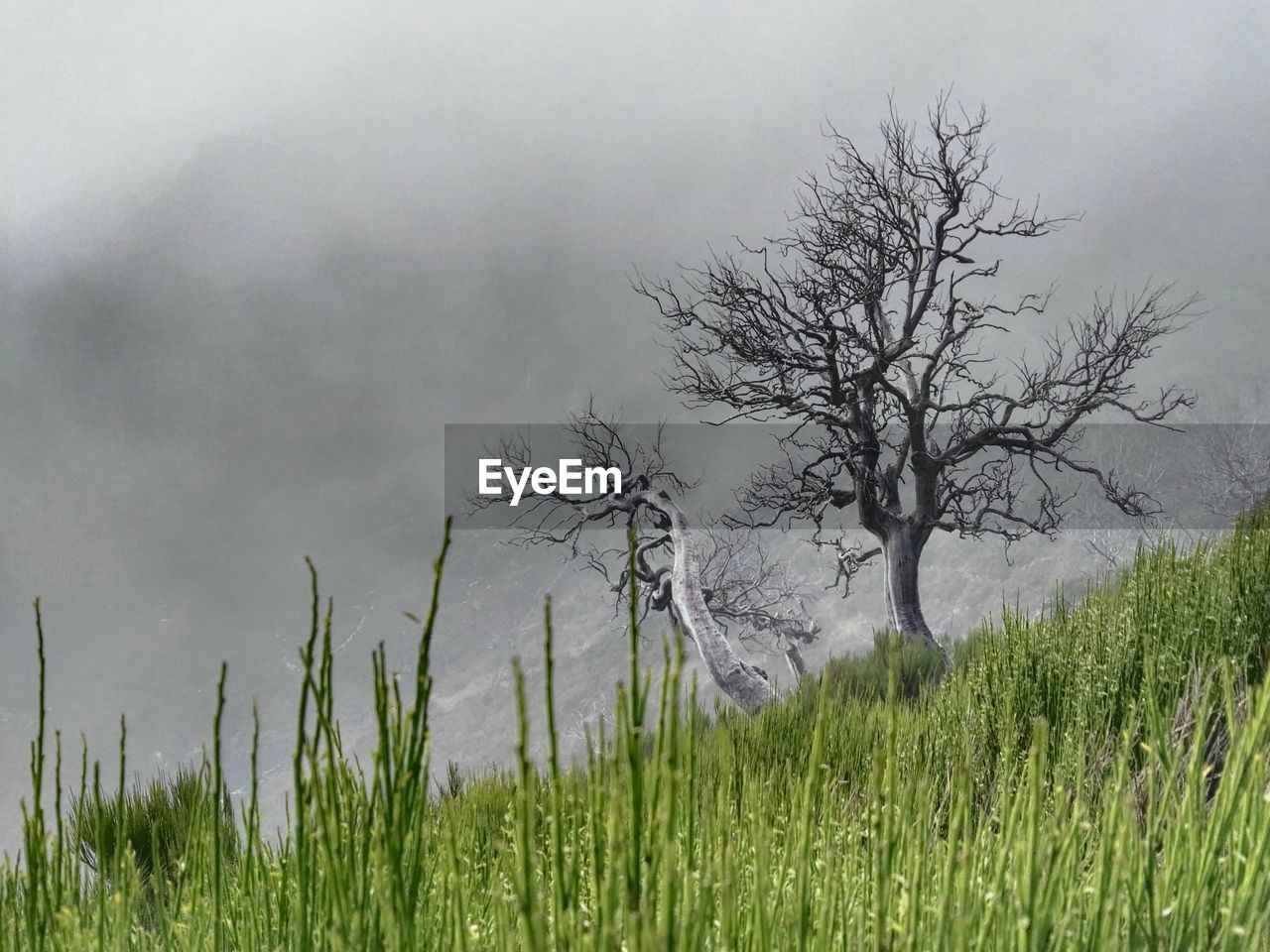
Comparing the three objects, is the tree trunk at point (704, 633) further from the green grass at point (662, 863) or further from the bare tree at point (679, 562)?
the green grass at point (662, 863)

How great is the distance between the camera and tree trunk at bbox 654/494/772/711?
10.9 metres

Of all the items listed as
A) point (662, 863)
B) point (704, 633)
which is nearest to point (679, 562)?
point (704, 633)

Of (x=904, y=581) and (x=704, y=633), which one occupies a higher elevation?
(x=904, y=581)

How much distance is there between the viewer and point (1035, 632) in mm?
5492

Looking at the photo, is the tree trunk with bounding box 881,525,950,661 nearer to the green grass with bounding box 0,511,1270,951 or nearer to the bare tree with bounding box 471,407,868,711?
the bare tree with bounding box 471,407,868,711

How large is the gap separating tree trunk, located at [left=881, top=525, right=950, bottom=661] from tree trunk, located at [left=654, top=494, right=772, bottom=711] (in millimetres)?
2003

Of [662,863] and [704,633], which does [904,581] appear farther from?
[662,863]

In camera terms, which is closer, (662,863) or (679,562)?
(662,863)

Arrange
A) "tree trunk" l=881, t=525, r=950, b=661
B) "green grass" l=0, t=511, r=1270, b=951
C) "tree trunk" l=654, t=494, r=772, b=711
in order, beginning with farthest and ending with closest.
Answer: "tree trunk" l=881, t=525, r=950, b=661
"tree trunk" l=654, t=494, r=772, b=711
"green grass" l=0, t=511, r=1270, b=951

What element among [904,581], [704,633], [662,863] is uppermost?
[662,863]

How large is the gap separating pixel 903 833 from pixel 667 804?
935 millimetres

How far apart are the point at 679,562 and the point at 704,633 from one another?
1047 mm

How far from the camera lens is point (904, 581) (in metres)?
→ 11.9

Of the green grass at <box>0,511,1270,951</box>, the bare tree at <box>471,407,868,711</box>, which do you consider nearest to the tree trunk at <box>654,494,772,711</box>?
the bare tree at <box>471,407,868,711</box>
